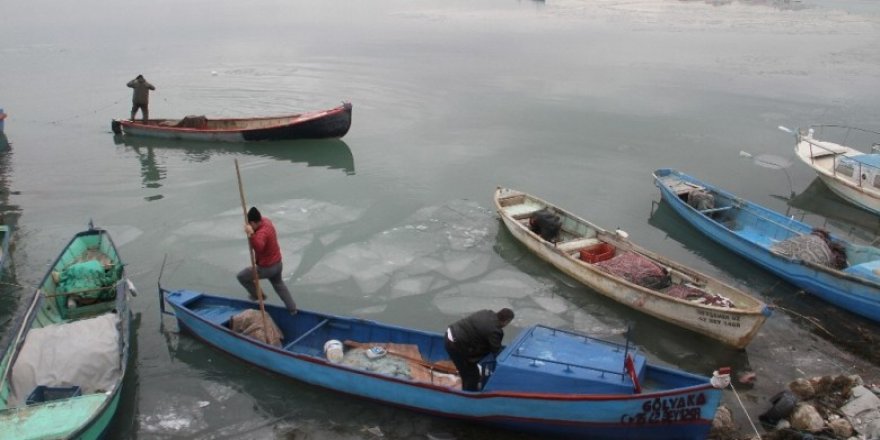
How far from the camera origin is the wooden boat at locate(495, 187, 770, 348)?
10250mm

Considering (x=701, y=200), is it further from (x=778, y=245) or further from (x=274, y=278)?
(x=274, y=278)

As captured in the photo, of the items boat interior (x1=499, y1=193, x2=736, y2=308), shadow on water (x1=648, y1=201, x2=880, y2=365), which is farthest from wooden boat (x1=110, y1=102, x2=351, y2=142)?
shadow on water (x1=648, y1=201, x2=880, y2=365)

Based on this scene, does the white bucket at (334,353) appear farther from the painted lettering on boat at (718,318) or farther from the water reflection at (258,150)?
the water reflection at (258,150)

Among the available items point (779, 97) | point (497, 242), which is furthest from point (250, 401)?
point (779, 97)

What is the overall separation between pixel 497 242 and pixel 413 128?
411 inches

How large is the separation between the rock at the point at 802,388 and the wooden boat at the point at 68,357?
9652 mm

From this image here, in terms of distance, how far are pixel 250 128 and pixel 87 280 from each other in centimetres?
1198

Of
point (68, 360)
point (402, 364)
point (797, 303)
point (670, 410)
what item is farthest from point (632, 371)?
point (68, 360)

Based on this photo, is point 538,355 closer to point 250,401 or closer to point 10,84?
point 250,401

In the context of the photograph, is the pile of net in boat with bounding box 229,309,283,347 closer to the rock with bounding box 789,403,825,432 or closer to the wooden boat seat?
the wooden boat seat

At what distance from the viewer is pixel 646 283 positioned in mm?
11469

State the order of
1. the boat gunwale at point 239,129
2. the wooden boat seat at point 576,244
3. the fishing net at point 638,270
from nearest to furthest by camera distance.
Result: 1. the fishing net at point 638,270
2. the wooden boat seat at point 576,244
3. the boat gunwale at point 239,129

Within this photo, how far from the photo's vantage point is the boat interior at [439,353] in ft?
25.6

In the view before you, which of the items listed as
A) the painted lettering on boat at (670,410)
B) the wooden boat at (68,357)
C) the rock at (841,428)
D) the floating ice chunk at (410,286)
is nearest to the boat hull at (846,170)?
the rock at (841,428)
